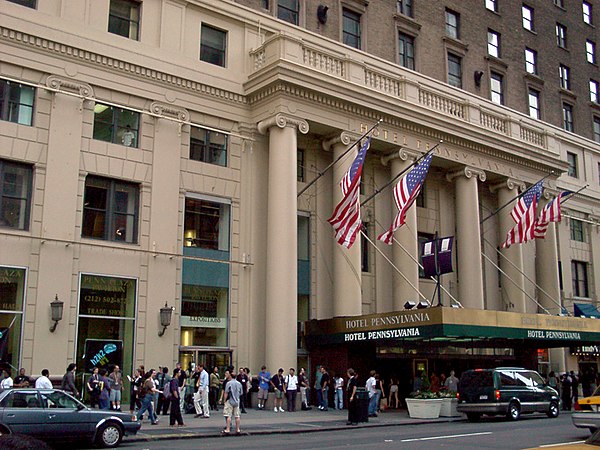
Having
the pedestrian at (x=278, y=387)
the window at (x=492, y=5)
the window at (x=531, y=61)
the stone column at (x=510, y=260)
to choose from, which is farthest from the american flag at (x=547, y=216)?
the window at (x=492, y=5)

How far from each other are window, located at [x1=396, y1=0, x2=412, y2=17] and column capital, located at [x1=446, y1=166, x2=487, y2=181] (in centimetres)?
953

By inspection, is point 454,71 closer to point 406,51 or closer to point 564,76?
→ point 406,51

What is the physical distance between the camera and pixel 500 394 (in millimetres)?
25062

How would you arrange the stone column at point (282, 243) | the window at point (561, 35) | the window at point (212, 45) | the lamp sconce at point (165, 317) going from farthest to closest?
the window at point (561, 35) → the window at point (212, 45) → the stone column at point (282, 243) → the lamp sconce at point (165, 317)

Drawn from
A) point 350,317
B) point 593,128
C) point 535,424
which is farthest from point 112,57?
point 593,128

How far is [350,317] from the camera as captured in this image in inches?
1142

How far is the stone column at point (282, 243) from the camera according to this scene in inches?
1119

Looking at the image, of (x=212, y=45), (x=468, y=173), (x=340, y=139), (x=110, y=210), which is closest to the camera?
(x=110, y=210)

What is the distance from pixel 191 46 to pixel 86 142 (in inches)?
269

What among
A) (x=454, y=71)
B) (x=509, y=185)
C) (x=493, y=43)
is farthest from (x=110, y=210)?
(x=493, y=43)

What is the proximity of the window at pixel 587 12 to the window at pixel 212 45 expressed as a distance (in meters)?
34.6

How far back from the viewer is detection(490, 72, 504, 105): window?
4444 cm

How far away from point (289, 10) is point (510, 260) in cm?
1830

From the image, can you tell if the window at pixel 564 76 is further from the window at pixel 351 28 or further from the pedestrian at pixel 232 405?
the pedestrian at pixel 232 405
